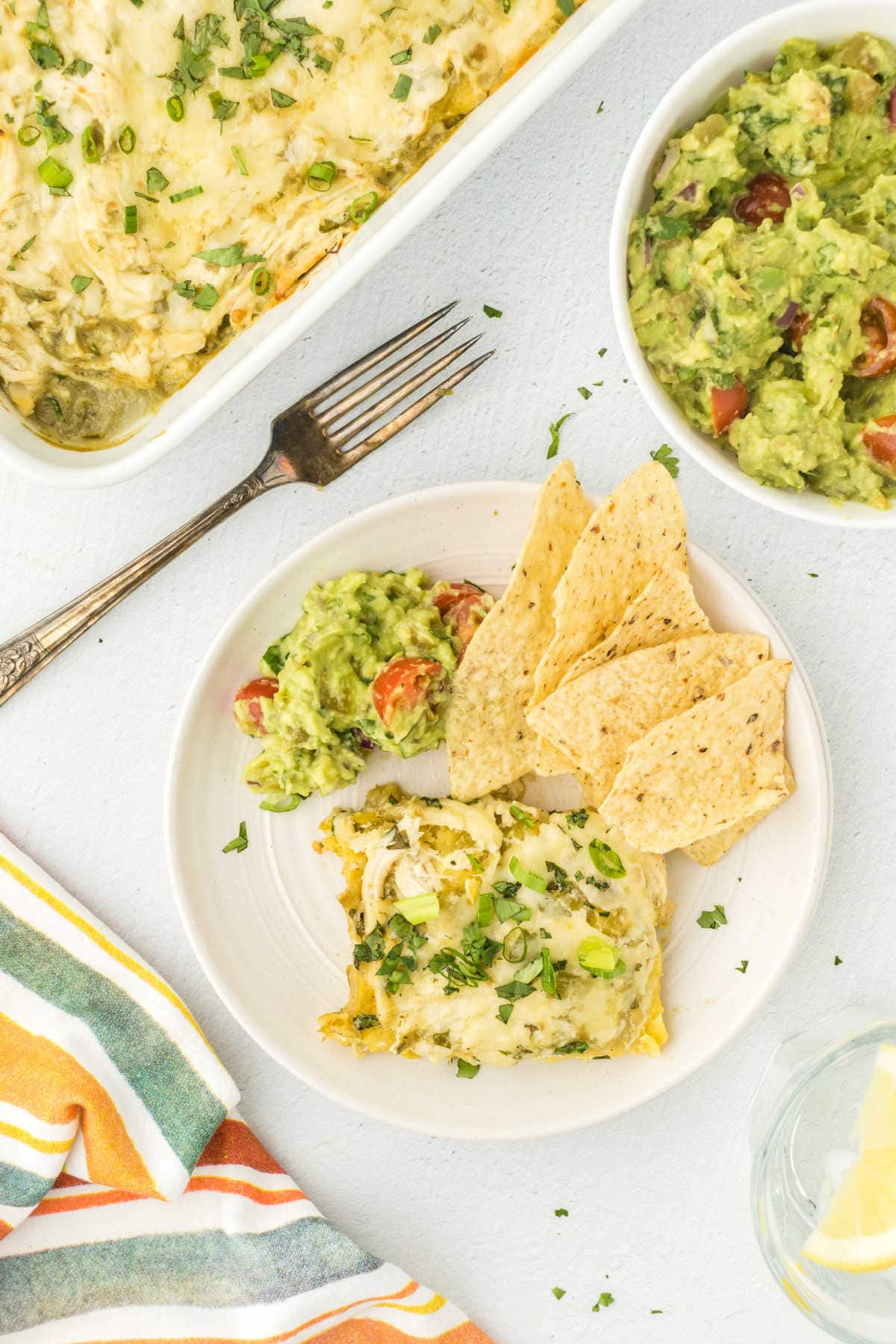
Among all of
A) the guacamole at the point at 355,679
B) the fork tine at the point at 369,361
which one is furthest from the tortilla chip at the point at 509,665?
the fork tine at the point at 369,361

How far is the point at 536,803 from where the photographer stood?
229 centimetres

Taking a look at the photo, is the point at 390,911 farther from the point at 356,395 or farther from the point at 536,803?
the point at 356,395

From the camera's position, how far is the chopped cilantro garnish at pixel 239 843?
2.31 m

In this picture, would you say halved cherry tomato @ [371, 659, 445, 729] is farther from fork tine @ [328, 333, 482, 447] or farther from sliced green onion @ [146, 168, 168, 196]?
sliced green onion @ [146, 168, 168, 196]

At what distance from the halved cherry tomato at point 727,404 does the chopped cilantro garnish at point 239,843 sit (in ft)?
3.83

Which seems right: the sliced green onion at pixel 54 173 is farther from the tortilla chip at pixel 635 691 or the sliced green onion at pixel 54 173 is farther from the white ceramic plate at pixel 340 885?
the tortilla chip at pixel 635 691

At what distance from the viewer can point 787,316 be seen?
1754mm

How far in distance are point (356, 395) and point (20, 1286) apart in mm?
1963

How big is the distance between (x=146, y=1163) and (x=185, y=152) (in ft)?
6.27

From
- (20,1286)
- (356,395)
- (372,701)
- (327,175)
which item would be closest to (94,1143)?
(20,1286)

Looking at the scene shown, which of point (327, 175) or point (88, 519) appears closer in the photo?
point (327, 175)

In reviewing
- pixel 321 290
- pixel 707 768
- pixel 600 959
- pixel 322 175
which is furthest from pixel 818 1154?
pixel 322 175

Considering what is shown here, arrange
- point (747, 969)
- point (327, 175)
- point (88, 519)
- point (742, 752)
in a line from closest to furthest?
point (327, 175) → point (742, 752) → point (747, 969) → point (88, 519)

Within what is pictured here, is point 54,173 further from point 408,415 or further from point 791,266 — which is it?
point 791,266
